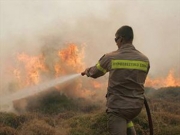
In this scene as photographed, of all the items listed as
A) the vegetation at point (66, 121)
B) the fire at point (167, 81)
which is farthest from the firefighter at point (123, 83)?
the fire at point (167, 81)

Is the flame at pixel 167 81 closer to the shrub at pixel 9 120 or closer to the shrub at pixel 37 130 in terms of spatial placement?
the shrub at pixel 9 120

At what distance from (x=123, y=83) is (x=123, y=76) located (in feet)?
0.31

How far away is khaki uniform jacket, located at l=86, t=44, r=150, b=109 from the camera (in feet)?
15.0

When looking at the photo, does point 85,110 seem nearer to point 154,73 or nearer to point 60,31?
point 60,31

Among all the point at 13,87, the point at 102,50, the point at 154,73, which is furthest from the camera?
the point at 154,73

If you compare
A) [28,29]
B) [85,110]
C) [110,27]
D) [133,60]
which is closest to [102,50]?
[110,27]

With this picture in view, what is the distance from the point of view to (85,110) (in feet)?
55.7

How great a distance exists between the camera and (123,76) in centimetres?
458

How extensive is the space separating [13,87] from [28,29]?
6.32m

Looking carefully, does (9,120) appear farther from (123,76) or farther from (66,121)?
(123,76)

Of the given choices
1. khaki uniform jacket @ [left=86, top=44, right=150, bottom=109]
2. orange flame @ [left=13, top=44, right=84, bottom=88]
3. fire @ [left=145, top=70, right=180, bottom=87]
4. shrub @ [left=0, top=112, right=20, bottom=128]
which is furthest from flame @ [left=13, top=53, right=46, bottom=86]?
khaki uniform jacket @ [left=86, top=44, right=150, bottom=109]

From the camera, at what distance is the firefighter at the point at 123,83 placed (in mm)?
4578

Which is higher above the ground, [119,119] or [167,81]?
[167,81]

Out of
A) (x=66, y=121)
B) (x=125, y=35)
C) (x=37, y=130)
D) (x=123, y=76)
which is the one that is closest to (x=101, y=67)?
(x=123, y=76)
